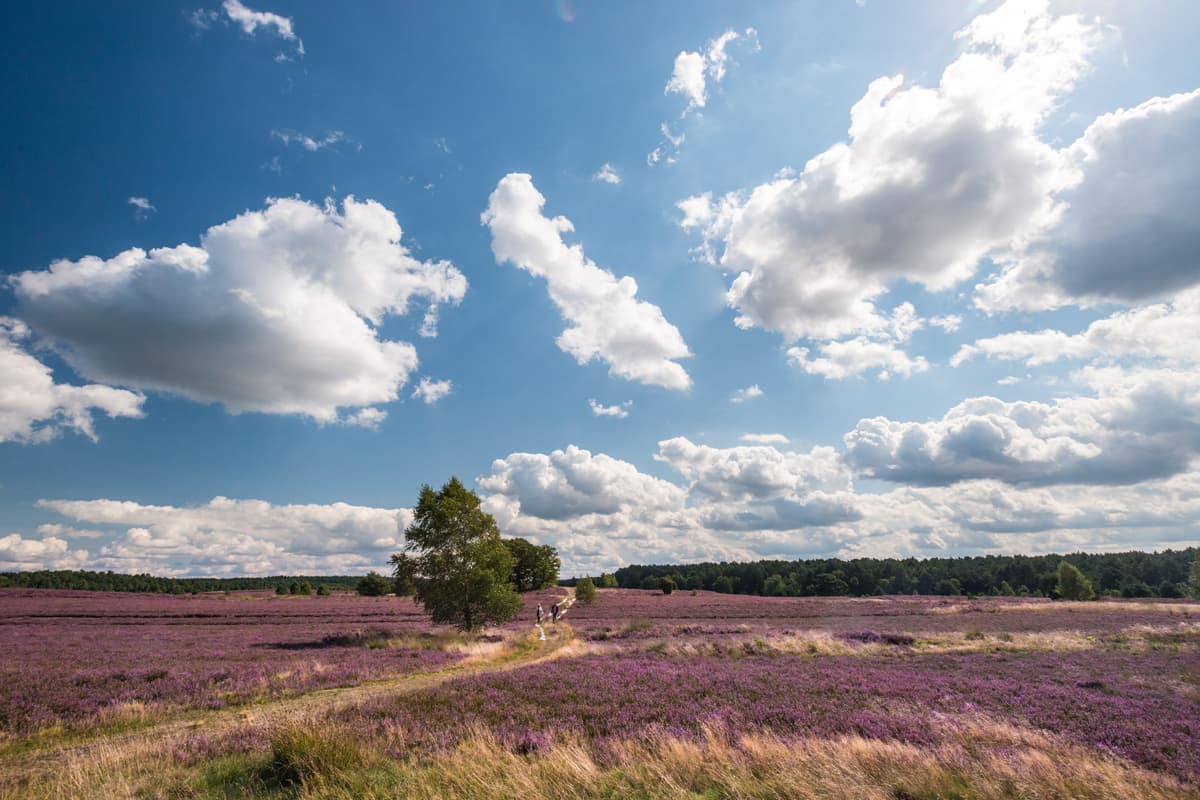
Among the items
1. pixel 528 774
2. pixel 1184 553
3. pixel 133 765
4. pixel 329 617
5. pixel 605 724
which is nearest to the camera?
pixel 528 774

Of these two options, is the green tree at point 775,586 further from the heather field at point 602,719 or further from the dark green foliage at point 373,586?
the heather field at point 602,719

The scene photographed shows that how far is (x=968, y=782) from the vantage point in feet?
24.9

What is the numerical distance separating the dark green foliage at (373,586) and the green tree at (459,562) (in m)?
78.6

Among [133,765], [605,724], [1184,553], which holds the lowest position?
[1184,553]

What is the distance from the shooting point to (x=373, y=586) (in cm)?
10356

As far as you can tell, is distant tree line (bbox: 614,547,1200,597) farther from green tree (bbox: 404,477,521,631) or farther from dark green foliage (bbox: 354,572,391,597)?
green tree (bbox: 404,477,521,631)

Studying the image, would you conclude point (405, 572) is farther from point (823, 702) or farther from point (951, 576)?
point (951, 576)

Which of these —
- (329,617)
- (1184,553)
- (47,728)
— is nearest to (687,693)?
(47,728)

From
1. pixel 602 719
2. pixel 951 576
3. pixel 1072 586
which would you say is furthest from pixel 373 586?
pixel 951 576

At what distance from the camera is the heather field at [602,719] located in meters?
7.86

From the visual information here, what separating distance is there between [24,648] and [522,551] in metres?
70.5

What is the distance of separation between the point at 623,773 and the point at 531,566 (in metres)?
90.7

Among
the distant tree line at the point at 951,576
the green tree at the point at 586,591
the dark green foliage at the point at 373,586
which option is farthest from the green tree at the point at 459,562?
the dark green foliage at the point at 373,586

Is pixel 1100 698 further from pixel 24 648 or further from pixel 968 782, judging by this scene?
pixel 24 648
